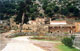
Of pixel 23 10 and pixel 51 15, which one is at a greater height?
pixel 23 10

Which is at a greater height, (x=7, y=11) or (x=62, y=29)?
(x=7, y=11)

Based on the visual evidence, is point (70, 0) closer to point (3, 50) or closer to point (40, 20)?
point (40, 20)

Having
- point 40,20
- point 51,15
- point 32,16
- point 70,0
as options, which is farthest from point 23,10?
point 70,0

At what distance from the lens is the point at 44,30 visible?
50.1 meters

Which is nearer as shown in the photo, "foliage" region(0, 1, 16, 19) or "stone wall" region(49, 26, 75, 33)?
"stone wall" region(49, 26, 75, 33)

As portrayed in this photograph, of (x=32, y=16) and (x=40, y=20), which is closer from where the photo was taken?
(x=40, y=20)

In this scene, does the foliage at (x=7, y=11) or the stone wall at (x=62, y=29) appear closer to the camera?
the stone wall at (x=62, y=29)

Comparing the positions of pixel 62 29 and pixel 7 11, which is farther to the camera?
pixel 7 11

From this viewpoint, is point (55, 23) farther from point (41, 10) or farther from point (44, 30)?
point (41, 10)

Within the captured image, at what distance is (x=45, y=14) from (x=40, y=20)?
1725 centimetres

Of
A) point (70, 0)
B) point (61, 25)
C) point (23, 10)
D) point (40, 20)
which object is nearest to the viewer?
point (61, 25)

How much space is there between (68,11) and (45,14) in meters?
8.93

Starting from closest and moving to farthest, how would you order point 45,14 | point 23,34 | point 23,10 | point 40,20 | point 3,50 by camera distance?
point 3,50
point 23,34
point 23,10
point 40,20
point 45,14

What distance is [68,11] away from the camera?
265ft
